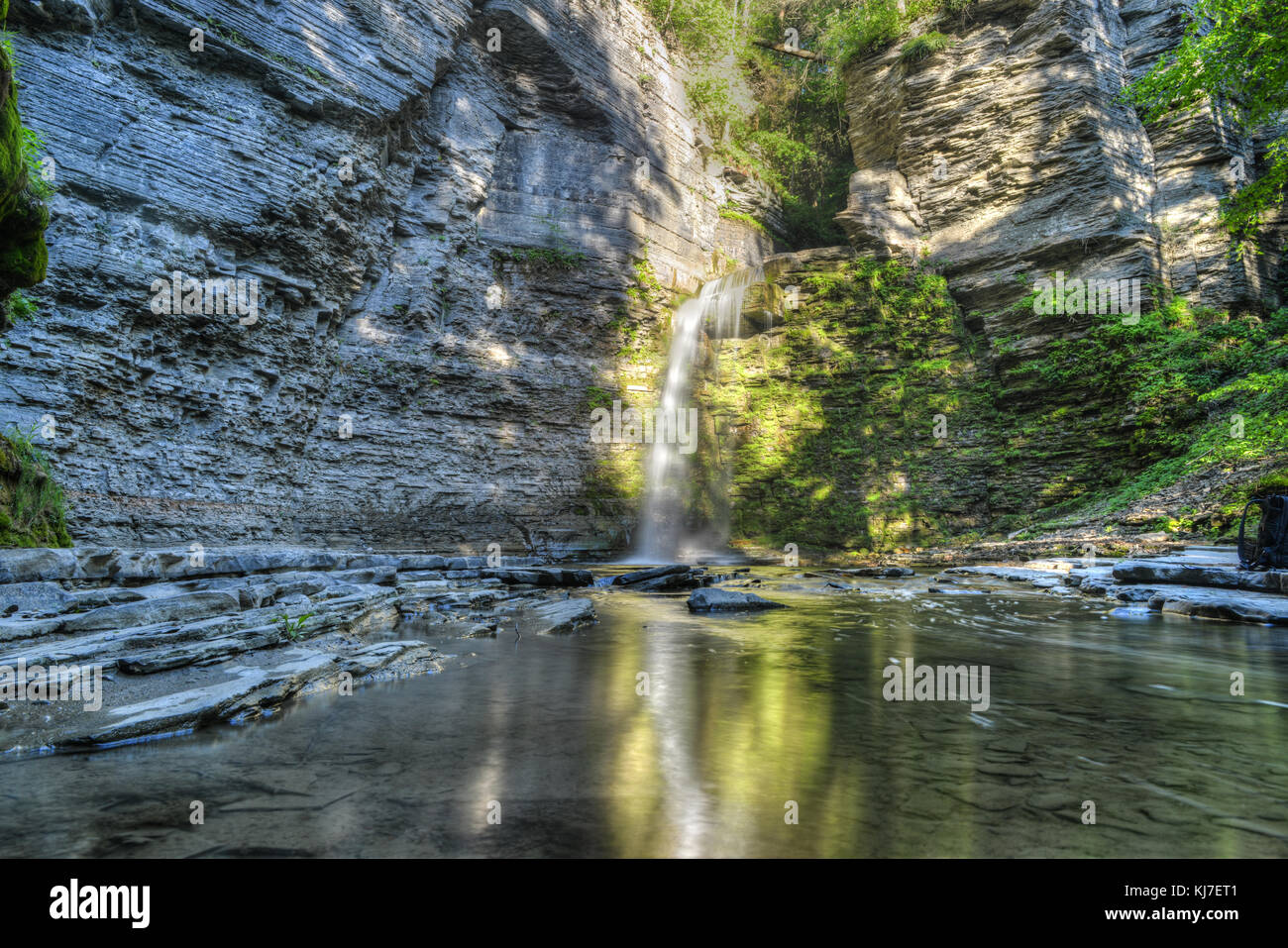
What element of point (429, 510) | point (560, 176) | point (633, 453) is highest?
point (560, 176)

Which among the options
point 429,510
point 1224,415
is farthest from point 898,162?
point 429,510

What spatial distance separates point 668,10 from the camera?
2231cm

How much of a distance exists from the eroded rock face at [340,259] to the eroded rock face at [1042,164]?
7.83 meters

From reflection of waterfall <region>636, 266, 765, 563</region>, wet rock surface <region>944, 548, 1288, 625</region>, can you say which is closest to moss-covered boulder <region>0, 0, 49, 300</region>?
wet rock surface <region>944, 548, 1288, 625</region>

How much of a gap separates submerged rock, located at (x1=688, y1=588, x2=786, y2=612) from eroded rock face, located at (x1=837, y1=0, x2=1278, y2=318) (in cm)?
1391

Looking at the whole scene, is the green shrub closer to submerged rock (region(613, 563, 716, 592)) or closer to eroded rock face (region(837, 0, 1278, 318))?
eroded rock face (region(837, 0, 1278, 318))

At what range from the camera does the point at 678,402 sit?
57.9 feet

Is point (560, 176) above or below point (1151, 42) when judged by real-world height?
below

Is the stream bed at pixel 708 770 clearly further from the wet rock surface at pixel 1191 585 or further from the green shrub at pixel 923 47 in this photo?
the green shrub at pixel 923 47

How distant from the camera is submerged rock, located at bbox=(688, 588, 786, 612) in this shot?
7008mm

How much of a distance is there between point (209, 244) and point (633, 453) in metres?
10.6

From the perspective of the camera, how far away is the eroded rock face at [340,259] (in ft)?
32.4

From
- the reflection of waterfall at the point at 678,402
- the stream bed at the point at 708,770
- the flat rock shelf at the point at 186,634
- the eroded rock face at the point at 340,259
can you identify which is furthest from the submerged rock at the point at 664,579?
the eroded rock face at the point at 340,259

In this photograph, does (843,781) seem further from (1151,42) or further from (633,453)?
(1151,42)
